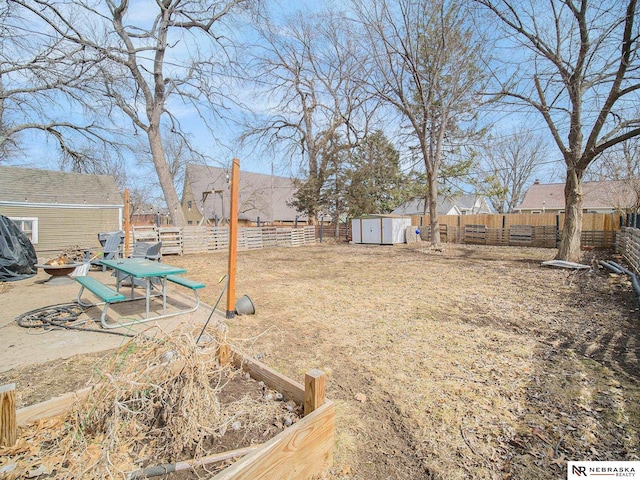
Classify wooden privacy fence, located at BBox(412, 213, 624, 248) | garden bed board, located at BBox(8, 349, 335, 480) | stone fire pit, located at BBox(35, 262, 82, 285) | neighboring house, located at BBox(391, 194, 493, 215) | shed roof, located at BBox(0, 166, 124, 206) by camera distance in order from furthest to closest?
neighboring house, located at BBox(391, 194, 493, 215)
wooden privacy fence, located at BBox(412, 213, 624, 248)
shed roof, located at BBox(0, 166, 124, 206)
stone fire pit, located at BBox(35, 262, 82, 285)
garden bed board, located at BBox(8, 349, 335, 480)

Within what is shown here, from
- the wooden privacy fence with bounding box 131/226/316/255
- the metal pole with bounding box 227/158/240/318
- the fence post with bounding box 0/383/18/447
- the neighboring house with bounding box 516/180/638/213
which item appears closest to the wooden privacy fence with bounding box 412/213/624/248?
the wooden privacy fence with bounding box 131/226/316/255

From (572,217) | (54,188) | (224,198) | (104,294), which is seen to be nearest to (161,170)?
(54,188)

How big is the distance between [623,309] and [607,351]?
2249 millimetres

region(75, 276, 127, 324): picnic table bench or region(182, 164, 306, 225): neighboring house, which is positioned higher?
region(182, 164, 306, 225): neighboring house

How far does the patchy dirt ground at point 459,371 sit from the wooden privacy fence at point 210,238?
7738 millimetres

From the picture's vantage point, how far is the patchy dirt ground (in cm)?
201

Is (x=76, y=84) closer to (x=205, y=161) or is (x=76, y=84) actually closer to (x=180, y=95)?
(x=180, y=95)

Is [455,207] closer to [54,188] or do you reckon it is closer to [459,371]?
[54,188]

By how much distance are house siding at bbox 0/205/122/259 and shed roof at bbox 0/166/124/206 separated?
36cm

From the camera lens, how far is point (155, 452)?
1658 mm

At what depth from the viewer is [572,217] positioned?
937cm

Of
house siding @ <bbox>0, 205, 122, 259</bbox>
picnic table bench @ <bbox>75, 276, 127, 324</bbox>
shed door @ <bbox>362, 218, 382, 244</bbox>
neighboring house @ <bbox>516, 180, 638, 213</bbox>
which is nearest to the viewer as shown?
picnic table bench @ <bbox>75, 276, 127, 324</bbox>

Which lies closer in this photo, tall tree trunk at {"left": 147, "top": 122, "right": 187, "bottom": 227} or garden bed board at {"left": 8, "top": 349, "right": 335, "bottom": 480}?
garden bed board at {"left": 8, "top": 349, "right": 335, "bottom": 480}

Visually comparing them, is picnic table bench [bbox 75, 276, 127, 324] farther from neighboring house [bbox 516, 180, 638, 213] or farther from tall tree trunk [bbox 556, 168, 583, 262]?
neighboring house [bbox 516, 180, 638, 213]
